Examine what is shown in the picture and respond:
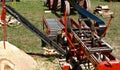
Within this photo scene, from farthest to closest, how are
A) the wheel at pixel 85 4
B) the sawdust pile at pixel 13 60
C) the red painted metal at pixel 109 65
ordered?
the wheel at pixel 85 4, the sawdust pile at pixel 13 60, the red painted metal at pixel 109 65

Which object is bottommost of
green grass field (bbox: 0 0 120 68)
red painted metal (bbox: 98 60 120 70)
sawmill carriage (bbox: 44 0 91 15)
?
green grass field (bbox: 0 0 120 68)

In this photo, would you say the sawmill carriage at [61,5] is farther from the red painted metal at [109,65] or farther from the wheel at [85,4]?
the red painted metal at [109,65]

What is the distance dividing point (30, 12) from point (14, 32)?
15.1 ft

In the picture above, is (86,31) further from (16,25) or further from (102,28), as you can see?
(16,25)

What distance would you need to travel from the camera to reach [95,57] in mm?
7648

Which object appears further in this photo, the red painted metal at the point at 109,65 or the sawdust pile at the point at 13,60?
the sawdust pile at the point at 13,60

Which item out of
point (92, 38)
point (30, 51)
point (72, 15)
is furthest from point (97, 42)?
point (72, 15)

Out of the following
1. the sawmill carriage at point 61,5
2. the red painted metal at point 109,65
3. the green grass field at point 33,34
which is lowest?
the green grass field at point 33,34

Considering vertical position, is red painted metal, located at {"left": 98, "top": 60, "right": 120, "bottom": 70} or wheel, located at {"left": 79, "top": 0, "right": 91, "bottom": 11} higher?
red painted metal, located at {"left": 98, "top": 60, "right": 120, "bottom": 70}

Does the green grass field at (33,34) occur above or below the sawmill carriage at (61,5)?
below

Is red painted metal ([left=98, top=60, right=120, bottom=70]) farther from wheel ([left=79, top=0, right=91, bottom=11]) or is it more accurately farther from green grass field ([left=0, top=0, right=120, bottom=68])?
wheel ([left=79, top=0, right=91, bottom=11])

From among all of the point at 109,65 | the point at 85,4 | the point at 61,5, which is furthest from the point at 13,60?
the point at 61,5

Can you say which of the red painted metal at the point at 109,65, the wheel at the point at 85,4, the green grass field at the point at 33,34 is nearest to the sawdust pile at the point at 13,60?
the red painted metal at the point at 109,65

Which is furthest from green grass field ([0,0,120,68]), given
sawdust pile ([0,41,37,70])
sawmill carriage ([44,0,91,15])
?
sawdust pile ([0,41,37,70])
